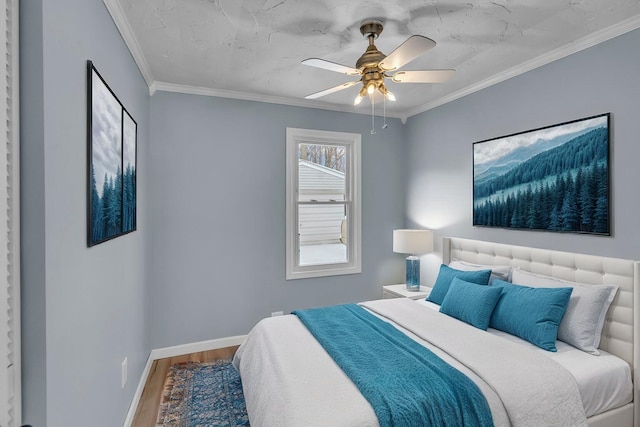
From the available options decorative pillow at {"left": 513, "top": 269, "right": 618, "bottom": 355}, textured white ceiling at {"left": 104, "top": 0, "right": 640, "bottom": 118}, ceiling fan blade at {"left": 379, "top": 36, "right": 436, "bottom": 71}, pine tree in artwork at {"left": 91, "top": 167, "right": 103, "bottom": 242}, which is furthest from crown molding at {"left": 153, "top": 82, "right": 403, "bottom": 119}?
decorative pillow at {"left": 513, "top": 269, "right": 618, "bottom": 355}

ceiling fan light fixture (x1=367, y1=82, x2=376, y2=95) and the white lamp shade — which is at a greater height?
ceiling fan light fixture (x1=367, y1=82, x2=376, y2=95)

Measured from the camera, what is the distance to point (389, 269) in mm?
4383

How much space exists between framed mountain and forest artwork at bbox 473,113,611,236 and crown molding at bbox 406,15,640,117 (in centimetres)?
53

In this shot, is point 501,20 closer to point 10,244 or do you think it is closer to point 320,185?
point 320,185

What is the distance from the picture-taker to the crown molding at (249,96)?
10.8ft

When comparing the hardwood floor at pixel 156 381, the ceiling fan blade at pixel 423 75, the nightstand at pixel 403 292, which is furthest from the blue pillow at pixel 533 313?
the hardwood floor at pixel 156 381

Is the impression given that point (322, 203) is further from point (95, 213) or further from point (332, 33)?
point (95, 213)

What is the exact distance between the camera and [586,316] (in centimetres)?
219

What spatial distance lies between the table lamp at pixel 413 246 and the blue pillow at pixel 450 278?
52 centimetres

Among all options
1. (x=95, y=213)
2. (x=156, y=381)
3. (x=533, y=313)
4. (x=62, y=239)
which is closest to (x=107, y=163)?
(x=95, y=213)

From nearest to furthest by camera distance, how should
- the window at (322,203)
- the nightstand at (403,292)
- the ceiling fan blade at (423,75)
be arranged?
the ceiling fan blade at (423,75) < the nightstand at (403,292) < the window at (322,203)

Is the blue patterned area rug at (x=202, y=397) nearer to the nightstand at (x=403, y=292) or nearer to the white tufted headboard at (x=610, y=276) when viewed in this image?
the nightstand at (x=403, y=292)

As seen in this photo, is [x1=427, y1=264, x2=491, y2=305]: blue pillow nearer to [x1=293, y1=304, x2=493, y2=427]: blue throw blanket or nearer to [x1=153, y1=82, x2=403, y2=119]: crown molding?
[x1=293, y1=304, x2=493, y2=427]: blue throw blanket

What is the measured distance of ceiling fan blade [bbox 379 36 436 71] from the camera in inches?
66.7
